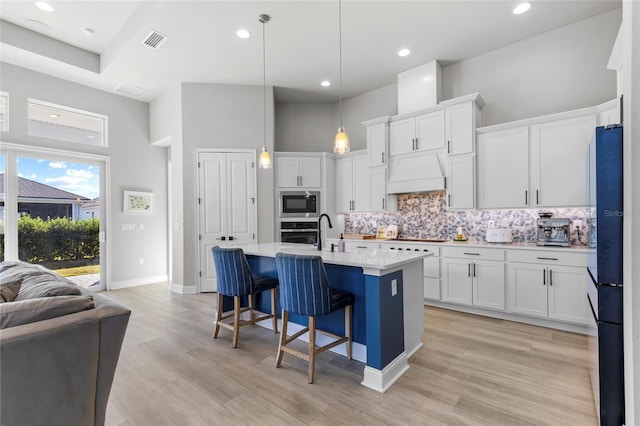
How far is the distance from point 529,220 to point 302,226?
3380 mm

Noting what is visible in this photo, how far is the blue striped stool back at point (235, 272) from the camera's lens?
2.87 m

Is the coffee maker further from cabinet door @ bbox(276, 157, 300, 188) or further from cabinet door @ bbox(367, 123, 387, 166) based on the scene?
cabinet door @ bbox(276, 157, 300, 188)

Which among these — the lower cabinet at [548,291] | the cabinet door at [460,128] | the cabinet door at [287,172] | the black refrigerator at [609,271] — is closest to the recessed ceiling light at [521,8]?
the cabinet door at [460,128]

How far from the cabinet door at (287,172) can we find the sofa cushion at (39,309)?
394 centimetres

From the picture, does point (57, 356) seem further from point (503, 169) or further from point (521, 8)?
point (521, 8)

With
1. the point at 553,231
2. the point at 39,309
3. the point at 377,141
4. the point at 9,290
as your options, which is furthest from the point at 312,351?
the point at 377,141

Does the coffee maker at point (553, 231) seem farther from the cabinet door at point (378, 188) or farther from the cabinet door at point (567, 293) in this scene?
the cabinet door at point (378, 188)

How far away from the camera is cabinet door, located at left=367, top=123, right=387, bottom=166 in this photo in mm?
4746

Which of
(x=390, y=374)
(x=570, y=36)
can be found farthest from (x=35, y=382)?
(x=570, y=36)

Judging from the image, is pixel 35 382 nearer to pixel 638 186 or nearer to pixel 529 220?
pixel 638 186

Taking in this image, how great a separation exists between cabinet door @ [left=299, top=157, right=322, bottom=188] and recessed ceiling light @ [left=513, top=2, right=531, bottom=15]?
10.8 feet

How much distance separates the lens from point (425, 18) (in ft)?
11.4

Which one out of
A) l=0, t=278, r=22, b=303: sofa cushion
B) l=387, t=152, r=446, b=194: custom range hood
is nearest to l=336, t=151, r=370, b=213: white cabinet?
l=387, t=152, r=446, b=194: custom range hood

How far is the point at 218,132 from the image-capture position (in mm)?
5105
